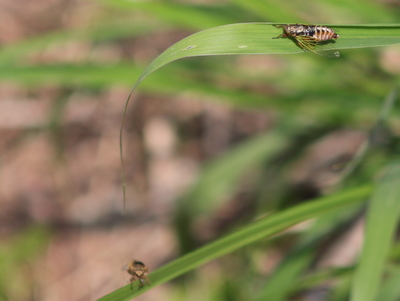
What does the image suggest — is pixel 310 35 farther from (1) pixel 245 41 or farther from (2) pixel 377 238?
(2) pixel 377 238

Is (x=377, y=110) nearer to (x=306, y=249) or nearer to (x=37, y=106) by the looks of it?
(x=306, y=249)

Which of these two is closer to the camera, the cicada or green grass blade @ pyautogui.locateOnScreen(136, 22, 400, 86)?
green grass blade @ pyautogui.locateOnScreen(136, 22, 400, 86)

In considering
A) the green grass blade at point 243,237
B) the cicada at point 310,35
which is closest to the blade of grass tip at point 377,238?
the green grass blade at point 243,237

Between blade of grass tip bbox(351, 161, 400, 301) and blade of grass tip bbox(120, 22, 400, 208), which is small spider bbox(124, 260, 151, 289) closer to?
blade of grass tip bbox(120, 22, 400, 208)

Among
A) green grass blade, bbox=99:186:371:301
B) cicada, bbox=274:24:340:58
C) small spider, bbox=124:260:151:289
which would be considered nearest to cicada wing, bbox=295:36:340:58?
cicada, bbox=274:24:340:58

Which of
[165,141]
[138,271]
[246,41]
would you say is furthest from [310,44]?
[165,141]

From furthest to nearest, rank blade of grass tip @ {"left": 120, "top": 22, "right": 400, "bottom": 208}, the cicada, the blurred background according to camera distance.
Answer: the blurred background < the cicada < blade of grass tip @ {"left": 120, "top": 22, "right": 400, "bottom": 208}
